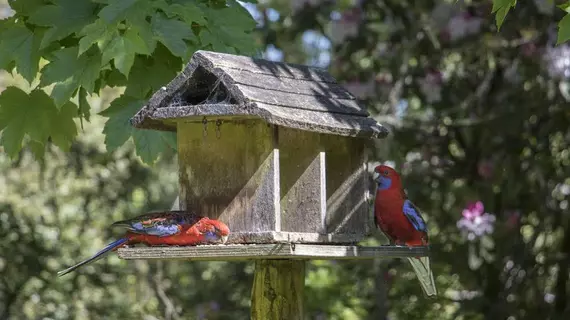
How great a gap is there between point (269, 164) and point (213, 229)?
0.25 m

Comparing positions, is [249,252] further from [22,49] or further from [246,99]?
[22,49]

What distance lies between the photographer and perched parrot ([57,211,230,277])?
2.88 meters

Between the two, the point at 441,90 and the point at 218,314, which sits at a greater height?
the point at 441,90

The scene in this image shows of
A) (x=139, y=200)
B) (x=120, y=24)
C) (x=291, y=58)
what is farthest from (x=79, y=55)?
(x=291, y=58)

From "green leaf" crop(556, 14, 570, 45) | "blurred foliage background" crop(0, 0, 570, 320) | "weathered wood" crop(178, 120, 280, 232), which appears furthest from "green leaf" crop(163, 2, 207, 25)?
"blurred foliage background" crop(0, 0, 570, 320)

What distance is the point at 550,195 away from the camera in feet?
18.1

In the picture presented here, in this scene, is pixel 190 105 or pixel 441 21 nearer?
pixel 190 105

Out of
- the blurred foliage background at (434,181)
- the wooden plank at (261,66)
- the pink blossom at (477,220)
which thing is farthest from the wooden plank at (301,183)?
the pink blossom at (477,220)

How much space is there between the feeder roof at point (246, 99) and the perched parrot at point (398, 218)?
26cm

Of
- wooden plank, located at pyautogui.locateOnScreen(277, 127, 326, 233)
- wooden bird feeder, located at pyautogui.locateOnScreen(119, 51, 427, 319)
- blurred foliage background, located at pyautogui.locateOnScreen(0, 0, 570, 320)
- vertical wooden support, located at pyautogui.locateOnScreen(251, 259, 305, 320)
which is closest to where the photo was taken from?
wooden bird feeder, located at pyautogui.locateOnScreen(119, 51, 427, 319)

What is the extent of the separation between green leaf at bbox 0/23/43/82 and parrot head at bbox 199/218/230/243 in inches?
34.4

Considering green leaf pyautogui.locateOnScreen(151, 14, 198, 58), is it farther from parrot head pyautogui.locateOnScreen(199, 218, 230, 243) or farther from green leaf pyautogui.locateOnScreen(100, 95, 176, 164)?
parrot head pyautogui.locateOnScreen(199, 218, 230, 243)

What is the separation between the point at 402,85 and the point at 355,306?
4.84 feet

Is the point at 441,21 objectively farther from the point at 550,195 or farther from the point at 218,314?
the point at 218,314
